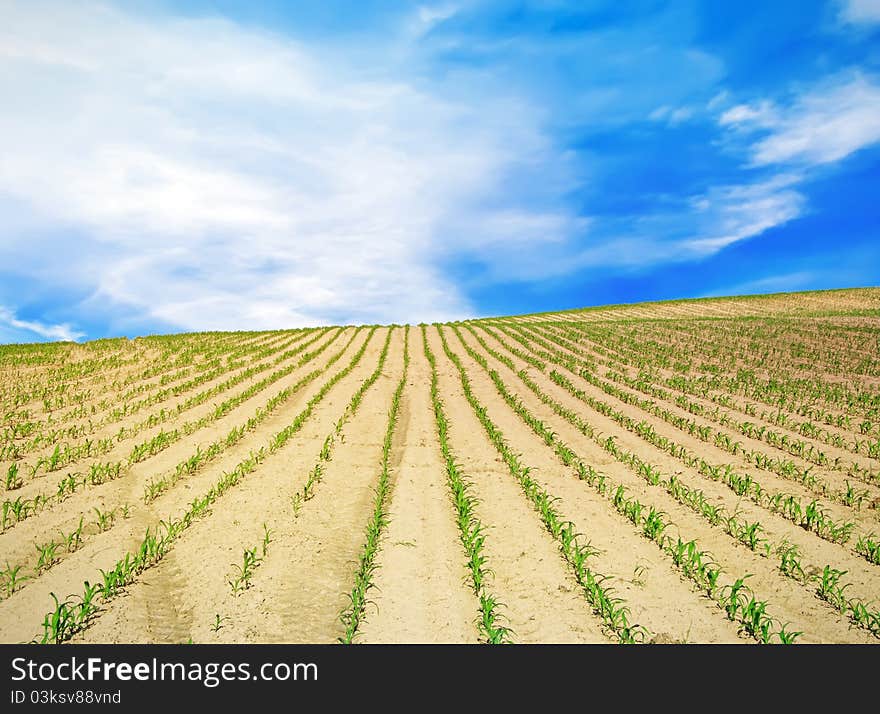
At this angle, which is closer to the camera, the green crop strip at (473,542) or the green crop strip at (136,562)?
the green crop strip at (136,562)

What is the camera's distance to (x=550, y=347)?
26.7m

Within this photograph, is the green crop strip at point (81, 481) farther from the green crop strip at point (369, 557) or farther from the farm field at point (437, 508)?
the green crop strip at point (369, 557)

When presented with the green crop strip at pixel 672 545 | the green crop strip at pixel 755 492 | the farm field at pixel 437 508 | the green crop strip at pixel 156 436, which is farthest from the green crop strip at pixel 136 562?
the green crop strip at pixel 755 492

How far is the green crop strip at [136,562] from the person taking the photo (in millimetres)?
4824

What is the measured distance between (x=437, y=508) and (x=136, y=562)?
423 cm

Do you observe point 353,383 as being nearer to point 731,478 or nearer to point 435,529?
point 435,529

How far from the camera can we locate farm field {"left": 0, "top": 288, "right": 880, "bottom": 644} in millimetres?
5230

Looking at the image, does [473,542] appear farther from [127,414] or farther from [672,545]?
[127,414]

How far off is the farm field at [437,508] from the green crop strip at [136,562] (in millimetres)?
41

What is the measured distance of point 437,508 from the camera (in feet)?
26.3

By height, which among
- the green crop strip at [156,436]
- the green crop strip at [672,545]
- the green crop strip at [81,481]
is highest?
the green crop strip at [156,436]

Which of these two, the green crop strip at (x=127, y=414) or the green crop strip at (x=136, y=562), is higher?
the green crop strip at (x=127, y=414)

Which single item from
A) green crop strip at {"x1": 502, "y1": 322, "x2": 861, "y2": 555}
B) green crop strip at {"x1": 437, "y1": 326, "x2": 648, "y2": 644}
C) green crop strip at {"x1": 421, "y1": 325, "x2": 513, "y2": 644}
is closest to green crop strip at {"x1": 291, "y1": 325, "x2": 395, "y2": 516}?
green crop strip at {"x1": 421, "y1": 325, "x2": 513, "y2": 644}
